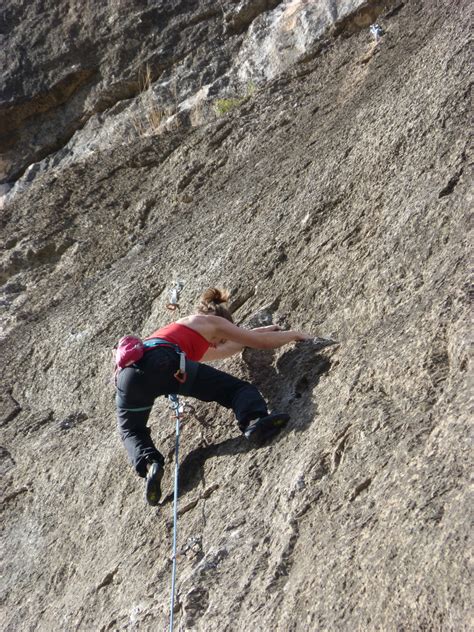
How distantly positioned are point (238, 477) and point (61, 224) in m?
5.84

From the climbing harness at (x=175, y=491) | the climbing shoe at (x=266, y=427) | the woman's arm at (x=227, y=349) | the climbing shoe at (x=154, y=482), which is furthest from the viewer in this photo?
the woman's arm at (x=227, y=349)

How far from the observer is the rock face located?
165 inches

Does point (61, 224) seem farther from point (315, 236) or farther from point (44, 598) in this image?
point (44, 598)

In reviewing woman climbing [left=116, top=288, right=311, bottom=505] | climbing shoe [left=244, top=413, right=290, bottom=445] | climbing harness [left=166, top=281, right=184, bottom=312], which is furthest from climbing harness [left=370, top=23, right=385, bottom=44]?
climbing shoe [left=244, top=413, right=290, bottom=445]

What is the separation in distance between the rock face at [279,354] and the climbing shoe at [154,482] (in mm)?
141

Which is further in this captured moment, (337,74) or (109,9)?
(109,9)

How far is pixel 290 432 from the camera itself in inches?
207

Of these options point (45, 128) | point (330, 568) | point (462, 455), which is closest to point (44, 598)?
point (330, 568)

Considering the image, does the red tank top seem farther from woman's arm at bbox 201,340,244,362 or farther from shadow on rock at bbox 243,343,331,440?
shadow on rock at bbox 243,343,331,440

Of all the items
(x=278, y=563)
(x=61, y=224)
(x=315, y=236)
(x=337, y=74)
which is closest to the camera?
(x=278, y=563)

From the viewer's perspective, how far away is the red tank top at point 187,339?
5.98m

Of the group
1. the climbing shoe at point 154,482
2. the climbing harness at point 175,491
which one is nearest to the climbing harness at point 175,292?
the climbing harness at point 175,491

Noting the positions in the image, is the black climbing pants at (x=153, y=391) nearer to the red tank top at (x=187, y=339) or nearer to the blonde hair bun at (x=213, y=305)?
the red tank top at (x=187, y=339)

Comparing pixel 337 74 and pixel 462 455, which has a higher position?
pixel 462 455
